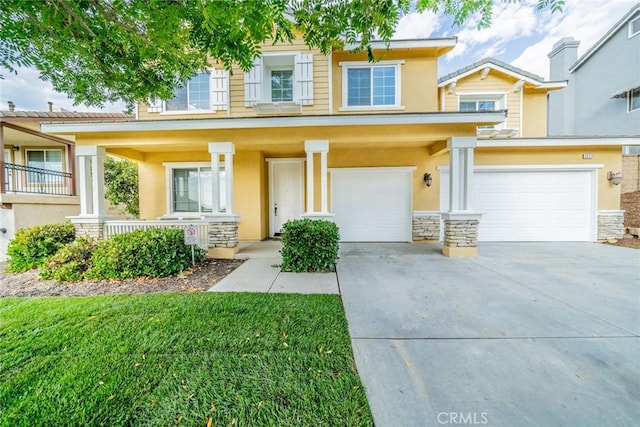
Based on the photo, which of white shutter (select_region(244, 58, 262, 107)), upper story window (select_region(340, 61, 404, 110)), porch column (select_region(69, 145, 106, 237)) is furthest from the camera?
upper story window (select_region(340, 61, 404, 110))

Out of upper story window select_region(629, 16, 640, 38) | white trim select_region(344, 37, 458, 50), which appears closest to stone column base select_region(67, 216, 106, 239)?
white trim select_region(344, 37, 458, 50)

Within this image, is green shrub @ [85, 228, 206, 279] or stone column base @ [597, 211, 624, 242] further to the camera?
stone column base @ [597, 211, 624, 242]

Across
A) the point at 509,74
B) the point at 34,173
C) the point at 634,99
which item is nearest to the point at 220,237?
the point at 34,173

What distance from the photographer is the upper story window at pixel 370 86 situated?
26.1ft

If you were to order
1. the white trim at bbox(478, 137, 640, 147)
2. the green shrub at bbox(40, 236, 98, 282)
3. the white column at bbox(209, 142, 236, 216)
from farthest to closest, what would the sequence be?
the white trim at bbox(478, 137, 640, 147), the white column at bbox(209, 142, 236, 216), the green shrub at bbox(40, 236, 98, 282)

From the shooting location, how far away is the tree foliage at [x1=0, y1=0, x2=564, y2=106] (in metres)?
2.90

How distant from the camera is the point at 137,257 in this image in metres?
4.61

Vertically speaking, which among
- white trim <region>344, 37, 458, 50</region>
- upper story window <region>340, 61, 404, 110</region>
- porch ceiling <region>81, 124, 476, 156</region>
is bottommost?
porch ceiling <region>81, 124, 476, 156</region>

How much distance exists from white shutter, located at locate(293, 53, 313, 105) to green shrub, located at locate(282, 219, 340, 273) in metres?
4.64

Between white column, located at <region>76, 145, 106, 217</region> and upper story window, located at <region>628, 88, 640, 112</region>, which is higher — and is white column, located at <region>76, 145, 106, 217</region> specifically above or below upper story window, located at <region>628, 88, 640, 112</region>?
below

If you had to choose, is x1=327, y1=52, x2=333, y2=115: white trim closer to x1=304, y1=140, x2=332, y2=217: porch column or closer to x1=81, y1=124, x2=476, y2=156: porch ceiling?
x1=81, y1=124, x2=476, y2=156: porch ceiling

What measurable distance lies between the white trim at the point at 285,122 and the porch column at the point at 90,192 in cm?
57

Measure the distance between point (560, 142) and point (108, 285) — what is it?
11.5 metres

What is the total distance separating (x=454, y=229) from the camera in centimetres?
604
